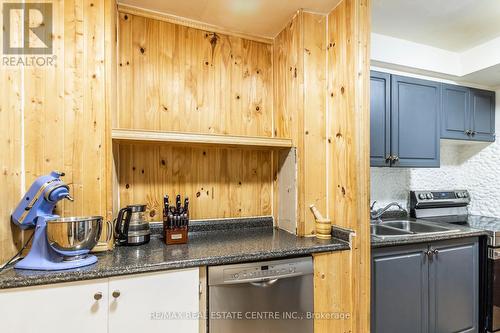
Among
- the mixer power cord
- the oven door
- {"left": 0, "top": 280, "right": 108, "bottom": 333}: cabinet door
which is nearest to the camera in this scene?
{"left": 0, "top": 280, "right": 108, "bottom": 333}: cabinet door

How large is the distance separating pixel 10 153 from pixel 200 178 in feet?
3.41

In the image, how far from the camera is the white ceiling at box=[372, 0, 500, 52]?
1850 millimetres

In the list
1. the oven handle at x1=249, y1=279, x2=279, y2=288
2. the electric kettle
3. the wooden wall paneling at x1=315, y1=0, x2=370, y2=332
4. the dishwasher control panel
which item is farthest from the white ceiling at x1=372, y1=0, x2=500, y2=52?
the electric kettle

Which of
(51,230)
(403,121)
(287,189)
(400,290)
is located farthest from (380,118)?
(51,230)

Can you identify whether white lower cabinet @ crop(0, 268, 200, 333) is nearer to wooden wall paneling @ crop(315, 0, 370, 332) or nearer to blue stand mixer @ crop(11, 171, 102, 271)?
blue stand mixer @ crop(11, 171, 102, 271)

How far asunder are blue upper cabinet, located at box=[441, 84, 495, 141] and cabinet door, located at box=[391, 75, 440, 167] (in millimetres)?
130

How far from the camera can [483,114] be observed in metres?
2.63

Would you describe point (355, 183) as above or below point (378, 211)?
above

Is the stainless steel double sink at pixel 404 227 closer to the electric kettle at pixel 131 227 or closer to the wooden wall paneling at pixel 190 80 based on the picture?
the wooden wall paneling at pixel 190 80

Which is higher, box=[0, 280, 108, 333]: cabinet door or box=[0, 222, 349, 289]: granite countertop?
box=[0, 222, 349, 289]: granite countertop

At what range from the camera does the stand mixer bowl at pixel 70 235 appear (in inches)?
45.4

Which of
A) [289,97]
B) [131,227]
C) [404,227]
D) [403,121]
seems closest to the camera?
[131,227]

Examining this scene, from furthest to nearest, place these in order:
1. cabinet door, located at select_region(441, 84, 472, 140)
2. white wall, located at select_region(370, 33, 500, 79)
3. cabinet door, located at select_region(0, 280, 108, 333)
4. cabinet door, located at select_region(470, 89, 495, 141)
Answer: cabinet door, located at select_region(470, 89, 495, 141), cabinet door, located at select_region(441, 84, 472, 140), white wall, located at select_region(370, 33, 500, 79), cabinet door, located at select_region(0, 280, 108, 333)

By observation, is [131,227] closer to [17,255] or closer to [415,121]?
[17,255]
